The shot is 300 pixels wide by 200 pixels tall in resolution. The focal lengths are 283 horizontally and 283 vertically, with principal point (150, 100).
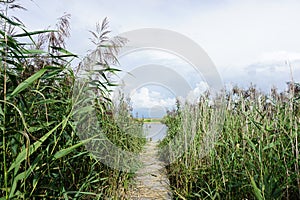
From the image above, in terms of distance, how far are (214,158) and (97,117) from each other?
39.3 inches

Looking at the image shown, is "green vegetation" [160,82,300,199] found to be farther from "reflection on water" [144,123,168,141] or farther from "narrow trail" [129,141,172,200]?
"reflection on water" [144,123,168,141]

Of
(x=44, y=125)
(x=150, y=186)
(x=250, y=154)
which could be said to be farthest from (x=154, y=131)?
Result: (x=44, y=125)

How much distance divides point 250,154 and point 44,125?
121 centimetres

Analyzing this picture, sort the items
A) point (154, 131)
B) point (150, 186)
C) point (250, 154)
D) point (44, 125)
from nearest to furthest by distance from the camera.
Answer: point (44, 125) < point (250, 154) < point (150, 186) < point (154, 131)

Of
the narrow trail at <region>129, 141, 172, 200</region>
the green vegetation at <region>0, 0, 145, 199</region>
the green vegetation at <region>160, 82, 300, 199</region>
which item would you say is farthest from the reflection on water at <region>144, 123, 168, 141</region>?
the green vegetation at <region>0, 0, 145, 199</region>

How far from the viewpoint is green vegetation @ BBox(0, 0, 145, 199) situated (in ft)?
3.90

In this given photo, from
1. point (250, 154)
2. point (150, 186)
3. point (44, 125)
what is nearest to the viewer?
point (44, 125)

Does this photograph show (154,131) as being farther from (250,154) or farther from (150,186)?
(250,154)

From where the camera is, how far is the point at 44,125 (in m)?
1.38

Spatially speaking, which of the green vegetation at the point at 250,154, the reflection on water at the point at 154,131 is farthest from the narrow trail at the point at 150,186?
the reflection on water at the point at 154,131

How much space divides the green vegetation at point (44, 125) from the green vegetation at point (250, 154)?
0.72 m

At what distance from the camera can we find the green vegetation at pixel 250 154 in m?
1.58

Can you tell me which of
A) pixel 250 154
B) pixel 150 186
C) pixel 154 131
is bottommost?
pixel 150 186

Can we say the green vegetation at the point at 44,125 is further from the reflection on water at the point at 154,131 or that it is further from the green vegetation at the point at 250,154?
the reflection on water at the point at 154,131
